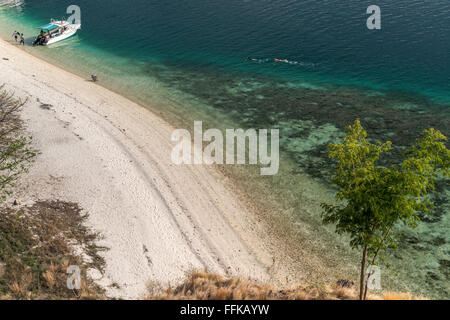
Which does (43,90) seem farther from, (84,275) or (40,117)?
(84,275)

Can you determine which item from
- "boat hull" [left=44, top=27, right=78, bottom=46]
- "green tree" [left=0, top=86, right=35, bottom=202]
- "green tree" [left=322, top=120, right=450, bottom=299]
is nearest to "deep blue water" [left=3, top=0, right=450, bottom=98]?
"boat hull" [left=44, top=27, right=78, bottom=46]

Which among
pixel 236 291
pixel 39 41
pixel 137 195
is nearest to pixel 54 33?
pixel 39 41

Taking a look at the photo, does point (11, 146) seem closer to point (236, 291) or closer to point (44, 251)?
point (44, 251)

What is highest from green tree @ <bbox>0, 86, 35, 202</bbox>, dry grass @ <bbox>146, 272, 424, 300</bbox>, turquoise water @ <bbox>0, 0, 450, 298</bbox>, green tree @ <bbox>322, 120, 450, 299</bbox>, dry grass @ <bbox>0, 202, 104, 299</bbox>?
turquoise water @ <bbox>0, 0, 450, 298</bbox>

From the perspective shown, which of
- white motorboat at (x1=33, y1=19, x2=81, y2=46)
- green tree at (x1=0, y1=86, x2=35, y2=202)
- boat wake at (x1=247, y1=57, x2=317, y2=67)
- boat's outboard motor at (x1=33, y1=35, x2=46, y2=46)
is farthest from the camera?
white motorboat at (x1=33, y1=19, x2=81, y2=46)

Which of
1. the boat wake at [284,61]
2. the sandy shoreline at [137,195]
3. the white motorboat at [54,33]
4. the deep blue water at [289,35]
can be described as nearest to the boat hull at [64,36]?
the white motorboat at [54,33]

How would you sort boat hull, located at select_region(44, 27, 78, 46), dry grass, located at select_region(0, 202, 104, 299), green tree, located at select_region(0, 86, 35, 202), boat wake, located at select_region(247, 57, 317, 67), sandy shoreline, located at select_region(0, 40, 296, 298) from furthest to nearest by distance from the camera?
boat hull, located at select_region(44, 27, 78, 46)
boat wake, located at select_region(247, 57, 317, 67)
green tree, located at select_region(0, 86, 35, 202)
sandy shoreline, located at select_region(0, 40, 296, 298)
dry grass, located at select_region(0, 202, 104, 299)

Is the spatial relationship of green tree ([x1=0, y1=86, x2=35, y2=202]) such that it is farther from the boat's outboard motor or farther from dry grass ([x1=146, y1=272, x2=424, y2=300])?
the boat's outboard motor
